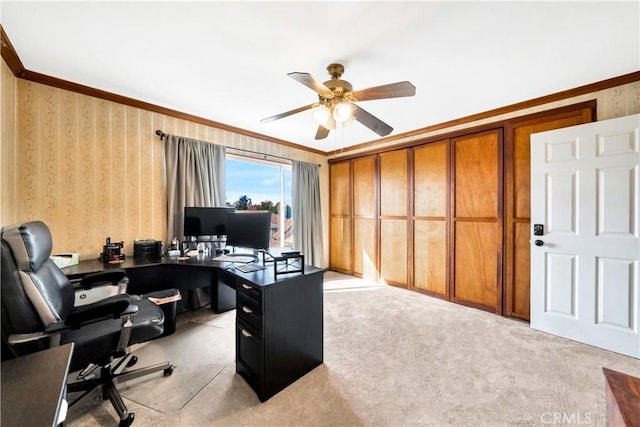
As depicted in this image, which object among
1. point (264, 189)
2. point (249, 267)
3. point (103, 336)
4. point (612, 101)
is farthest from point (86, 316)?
point (612, 101)

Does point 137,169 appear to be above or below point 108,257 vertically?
above

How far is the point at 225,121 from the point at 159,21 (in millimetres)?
1800

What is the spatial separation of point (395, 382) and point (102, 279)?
240 centimetres

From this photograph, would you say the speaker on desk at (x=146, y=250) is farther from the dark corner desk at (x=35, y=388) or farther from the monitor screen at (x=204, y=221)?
the dark corner desk at (x=35, y=388)

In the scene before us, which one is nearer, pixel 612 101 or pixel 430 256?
pixel 612 101

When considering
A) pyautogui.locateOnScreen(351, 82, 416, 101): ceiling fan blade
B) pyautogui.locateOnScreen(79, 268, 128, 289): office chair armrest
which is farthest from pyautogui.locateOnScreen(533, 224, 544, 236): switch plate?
pyautogui.locateOnScreen(79, 268, 128, 289): office chair armrest

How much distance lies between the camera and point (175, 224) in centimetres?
307

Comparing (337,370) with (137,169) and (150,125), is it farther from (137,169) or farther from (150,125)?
(150,125)

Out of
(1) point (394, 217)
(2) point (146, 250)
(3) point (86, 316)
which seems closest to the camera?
(3) point (86, 316)

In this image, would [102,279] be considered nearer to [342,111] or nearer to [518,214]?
[342,111]

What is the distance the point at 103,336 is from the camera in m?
1.50

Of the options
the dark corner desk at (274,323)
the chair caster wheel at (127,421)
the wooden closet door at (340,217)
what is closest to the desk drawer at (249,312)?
the dark corner desk at (274,323)

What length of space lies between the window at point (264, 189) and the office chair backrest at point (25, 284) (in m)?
2.39

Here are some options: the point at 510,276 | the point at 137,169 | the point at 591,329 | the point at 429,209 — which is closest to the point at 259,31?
the point at 137,169
